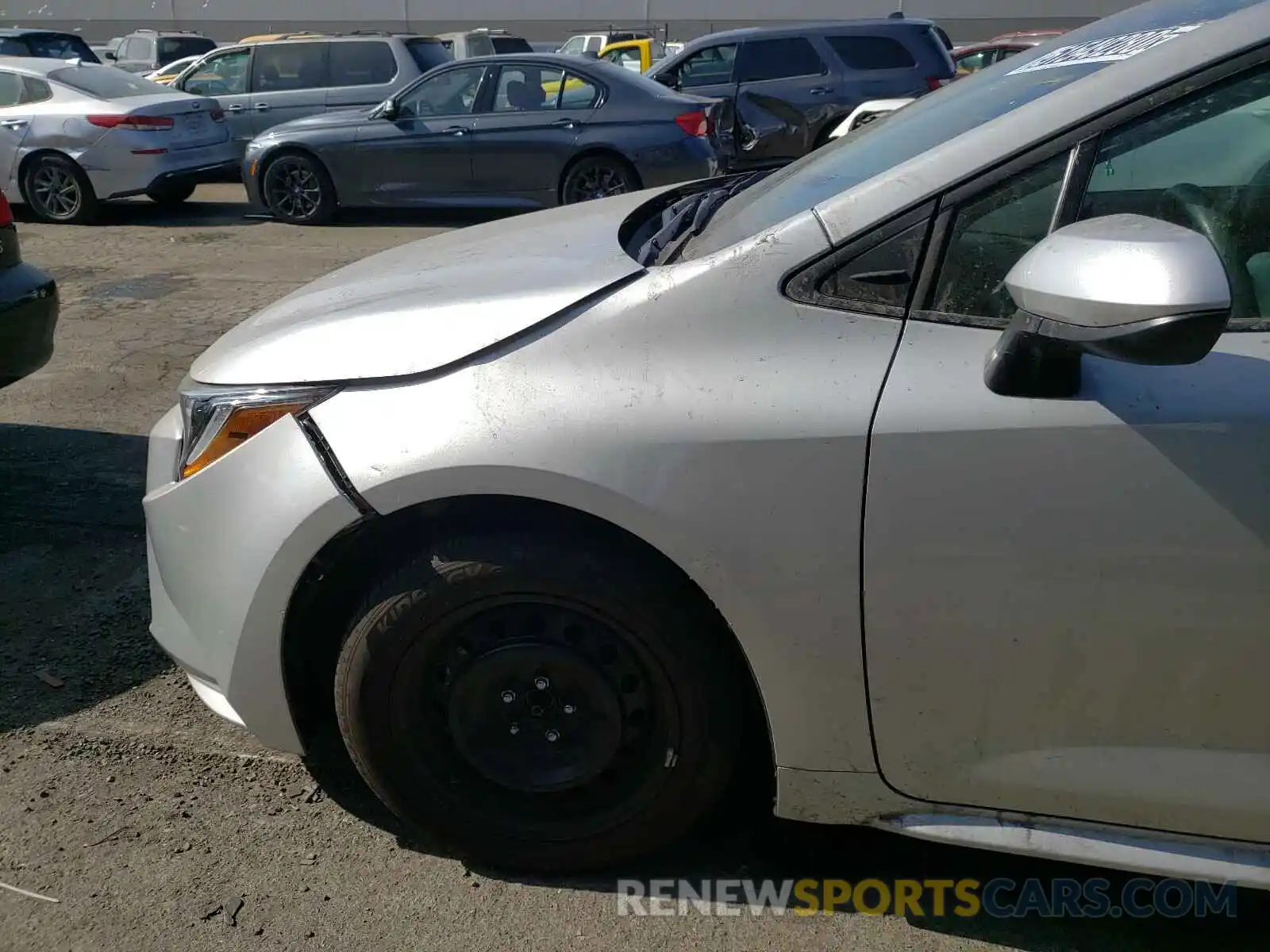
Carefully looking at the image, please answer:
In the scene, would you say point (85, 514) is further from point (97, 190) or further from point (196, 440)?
point (97, 190)

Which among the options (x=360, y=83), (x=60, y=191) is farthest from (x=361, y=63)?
(x=60, y=191)

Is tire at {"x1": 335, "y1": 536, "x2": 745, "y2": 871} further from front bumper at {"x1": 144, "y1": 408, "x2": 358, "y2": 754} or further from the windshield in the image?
the windshield

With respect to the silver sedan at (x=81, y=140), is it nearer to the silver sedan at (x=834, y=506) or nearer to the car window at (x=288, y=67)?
the car window at (x=288, y=67)

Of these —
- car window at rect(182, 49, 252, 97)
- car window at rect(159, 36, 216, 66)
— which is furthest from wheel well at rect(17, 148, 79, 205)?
car window at rect(159, 36, 216, 66)

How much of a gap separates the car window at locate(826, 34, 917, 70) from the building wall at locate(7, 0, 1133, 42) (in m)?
24.7

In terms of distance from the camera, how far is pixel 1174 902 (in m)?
2.34

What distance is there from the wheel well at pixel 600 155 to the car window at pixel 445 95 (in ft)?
3.67

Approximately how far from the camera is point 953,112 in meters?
2.41

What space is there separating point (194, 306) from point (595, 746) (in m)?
5.95

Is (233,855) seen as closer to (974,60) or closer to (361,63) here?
(361,63)

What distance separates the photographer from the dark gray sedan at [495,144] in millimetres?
9945

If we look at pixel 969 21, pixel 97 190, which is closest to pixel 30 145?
pixel 97 190

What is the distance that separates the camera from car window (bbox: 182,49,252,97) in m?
12.8

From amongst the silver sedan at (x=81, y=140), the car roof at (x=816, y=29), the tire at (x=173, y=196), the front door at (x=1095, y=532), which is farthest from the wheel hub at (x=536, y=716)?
the car roof at (x=816, y=29)
